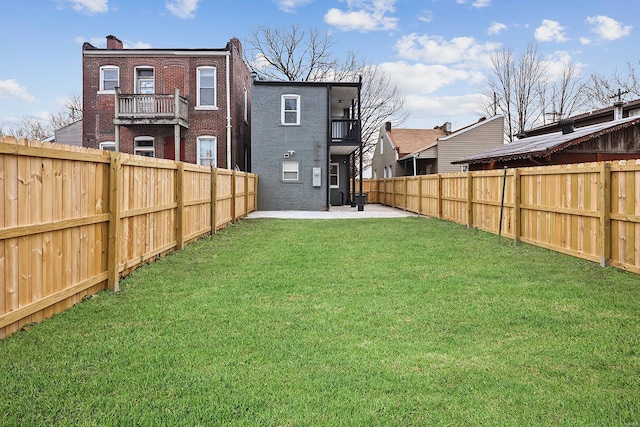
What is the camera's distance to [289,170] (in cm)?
2280

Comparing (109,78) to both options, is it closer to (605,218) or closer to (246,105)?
(246,105)

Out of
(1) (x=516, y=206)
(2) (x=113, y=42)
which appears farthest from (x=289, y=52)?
(1) (x=516, y=206)

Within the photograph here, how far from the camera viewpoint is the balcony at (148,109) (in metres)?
21.0

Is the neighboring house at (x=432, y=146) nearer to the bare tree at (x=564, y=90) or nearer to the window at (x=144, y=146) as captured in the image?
the bare tree at (x=564, y=90)

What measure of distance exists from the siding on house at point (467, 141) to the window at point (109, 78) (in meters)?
18.4

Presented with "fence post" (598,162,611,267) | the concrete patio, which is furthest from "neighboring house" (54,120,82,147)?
"fence post" (598,162,611,267)

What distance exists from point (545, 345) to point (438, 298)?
5.27ft

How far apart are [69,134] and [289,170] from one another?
14193 millimetres

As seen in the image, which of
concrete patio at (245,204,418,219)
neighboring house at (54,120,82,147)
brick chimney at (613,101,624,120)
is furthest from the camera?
neighboring house at (54,120,82,147)

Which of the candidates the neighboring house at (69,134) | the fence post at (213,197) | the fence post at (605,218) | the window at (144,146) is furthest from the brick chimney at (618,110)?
the neighboring house at (69,134)

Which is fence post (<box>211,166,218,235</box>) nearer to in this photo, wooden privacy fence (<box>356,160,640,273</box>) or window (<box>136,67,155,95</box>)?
wooden privacy fence (<box>356,160,640,273</box>)

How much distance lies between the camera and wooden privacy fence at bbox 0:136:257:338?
3975mm

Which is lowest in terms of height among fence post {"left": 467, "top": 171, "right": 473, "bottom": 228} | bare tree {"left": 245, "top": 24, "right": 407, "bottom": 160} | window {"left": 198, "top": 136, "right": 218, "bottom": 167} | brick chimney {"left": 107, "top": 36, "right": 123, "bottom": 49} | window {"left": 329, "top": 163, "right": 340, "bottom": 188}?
fence post {"left": 467, "top": 171, "right": 473, "bottom": 228}

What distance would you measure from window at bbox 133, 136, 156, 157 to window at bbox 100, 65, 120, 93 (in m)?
2.63
